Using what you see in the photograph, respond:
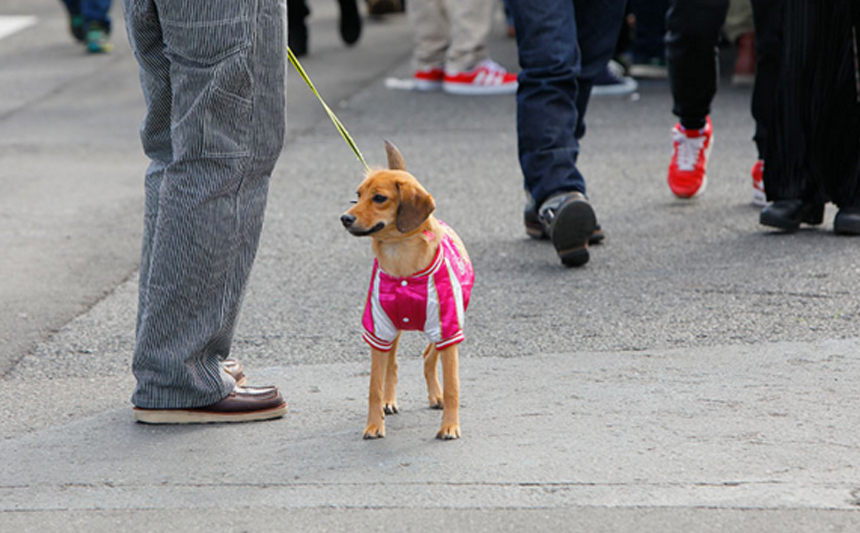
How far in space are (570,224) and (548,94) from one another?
1.71 feet

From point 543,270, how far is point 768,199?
3.48 feet

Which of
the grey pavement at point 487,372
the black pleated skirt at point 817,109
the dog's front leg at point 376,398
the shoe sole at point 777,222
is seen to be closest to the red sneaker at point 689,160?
the grey pavement at point 487,372

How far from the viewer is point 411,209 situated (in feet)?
9.73

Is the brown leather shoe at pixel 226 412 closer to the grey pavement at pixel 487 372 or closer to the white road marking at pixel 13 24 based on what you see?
the grey pavement at pixel 487 372

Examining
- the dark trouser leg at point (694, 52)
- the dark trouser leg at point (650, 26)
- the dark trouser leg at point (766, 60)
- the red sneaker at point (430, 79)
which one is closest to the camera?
the dark trouser leg at point (766, 60)

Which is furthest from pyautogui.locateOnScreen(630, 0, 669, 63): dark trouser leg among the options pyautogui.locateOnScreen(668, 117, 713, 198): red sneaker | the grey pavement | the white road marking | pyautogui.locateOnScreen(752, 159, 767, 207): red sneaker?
the white road marking

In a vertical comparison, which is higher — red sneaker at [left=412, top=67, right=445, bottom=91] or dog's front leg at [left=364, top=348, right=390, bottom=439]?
dog's front leg at [left=364, top=348, right=390, bottom=439]

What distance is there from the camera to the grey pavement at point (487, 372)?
2799mm

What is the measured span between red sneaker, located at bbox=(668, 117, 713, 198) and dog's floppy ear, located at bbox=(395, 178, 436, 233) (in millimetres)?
2997

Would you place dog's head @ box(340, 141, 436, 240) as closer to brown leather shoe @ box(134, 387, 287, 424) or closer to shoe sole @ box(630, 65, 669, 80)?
brown leather shoe @ box(134, 387, 287, 424)

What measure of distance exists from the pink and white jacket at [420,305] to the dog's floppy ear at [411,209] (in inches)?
5.0

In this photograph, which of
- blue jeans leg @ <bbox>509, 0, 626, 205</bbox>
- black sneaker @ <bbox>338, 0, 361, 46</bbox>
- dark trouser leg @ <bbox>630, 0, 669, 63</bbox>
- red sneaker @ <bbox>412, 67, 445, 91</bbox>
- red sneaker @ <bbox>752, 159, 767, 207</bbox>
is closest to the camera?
blue jeans leg @ <bbox>509, 0, 626, 205</bbox>

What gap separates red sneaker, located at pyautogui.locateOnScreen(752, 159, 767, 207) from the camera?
220 inches

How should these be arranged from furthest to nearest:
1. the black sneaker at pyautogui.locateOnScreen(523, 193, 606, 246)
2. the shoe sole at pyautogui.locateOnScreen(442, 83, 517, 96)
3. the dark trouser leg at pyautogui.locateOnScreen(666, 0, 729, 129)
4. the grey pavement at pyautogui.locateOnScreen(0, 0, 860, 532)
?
the shoe sole at pyautogui.locateOnScreen(442, 83, 517, 96) → the dark trouser leg at pyautogui.locateOnScreen(666, 0, 729, 129) → the black sneaker at pyautogui.locateOnScreen(523, 193, 606, 246) → the grey pavement at pyautogui.locateOnScreen(0, 0, 860, 532)
